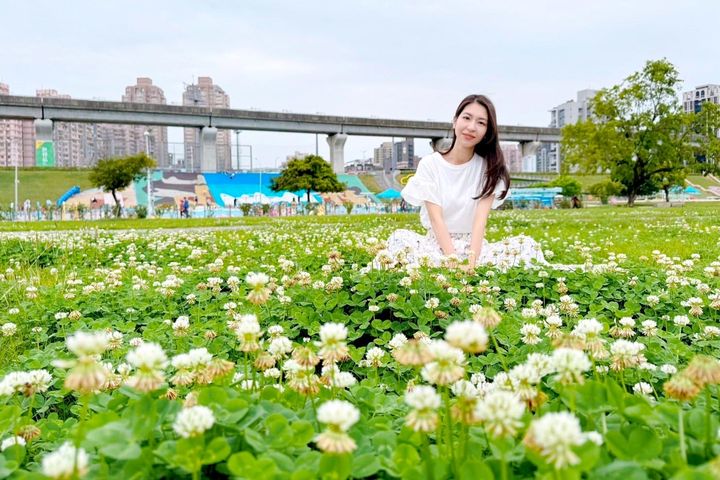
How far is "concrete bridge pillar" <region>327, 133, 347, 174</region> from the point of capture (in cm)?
5991

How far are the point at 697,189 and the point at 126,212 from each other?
2502 inches

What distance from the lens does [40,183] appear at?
4847cm

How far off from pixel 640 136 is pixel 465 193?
107 feet

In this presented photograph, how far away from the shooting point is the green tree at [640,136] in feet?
107

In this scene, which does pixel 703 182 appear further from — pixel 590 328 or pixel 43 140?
pixel 590 328

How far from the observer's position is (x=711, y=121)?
32.4 m

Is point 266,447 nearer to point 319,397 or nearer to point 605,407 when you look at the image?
point 319,397

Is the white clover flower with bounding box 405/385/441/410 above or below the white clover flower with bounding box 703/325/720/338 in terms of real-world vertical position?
above

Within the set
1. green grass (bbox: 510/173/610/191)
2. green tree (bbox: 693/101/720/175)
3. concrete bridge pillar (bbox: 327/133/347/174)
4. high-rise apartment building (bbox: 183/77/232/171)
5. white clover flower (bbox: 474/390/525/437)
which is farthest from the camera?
high-rise apartment building (bbox: 183/77/232/171)

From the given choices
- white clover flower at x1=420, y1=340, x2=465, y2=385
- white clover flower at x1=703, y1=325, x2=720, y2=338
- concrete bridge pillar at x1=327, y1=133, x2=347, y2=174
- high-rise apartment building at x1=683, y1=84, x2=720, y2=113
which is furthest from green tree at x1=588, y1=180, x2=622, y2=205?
white clover flower at x1=420, y1=340, x2=465, y2=385

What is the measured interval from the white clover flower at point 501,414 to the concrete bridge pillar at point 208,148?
2202 inches

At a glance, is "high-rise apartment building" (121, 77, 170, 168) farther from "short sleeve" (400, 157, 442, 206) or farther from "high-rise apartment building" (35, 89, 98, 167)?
"short sleeve" (400, 157, 442, 206)

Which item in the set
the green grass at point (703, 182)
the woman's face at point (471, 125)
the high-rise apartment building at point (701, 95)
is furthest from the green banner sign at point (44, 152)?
the high-rise apartment building at point (701, 95)

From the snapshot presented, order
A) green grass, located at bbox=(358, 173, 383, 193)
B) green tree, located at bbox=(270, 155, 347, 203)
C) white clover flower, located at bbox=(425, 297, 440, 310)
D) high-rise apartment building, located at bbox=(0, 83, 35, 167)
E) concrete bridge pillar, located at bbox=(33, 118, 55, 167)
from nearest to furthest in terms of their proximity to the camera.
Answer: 1. white clover flower, located at bbox=(425, 297, 440, 310)
2. green tree, located at bbox=(270, 155, 347, 203)
3. concrete bridge pillar, located at bbox=(33, 118, 55, 167)
4. green grass, located at bbox=(358, 173, 383, 193)
5. high-rise apartment building, located at bbox=(0, 83, 35, 167)
